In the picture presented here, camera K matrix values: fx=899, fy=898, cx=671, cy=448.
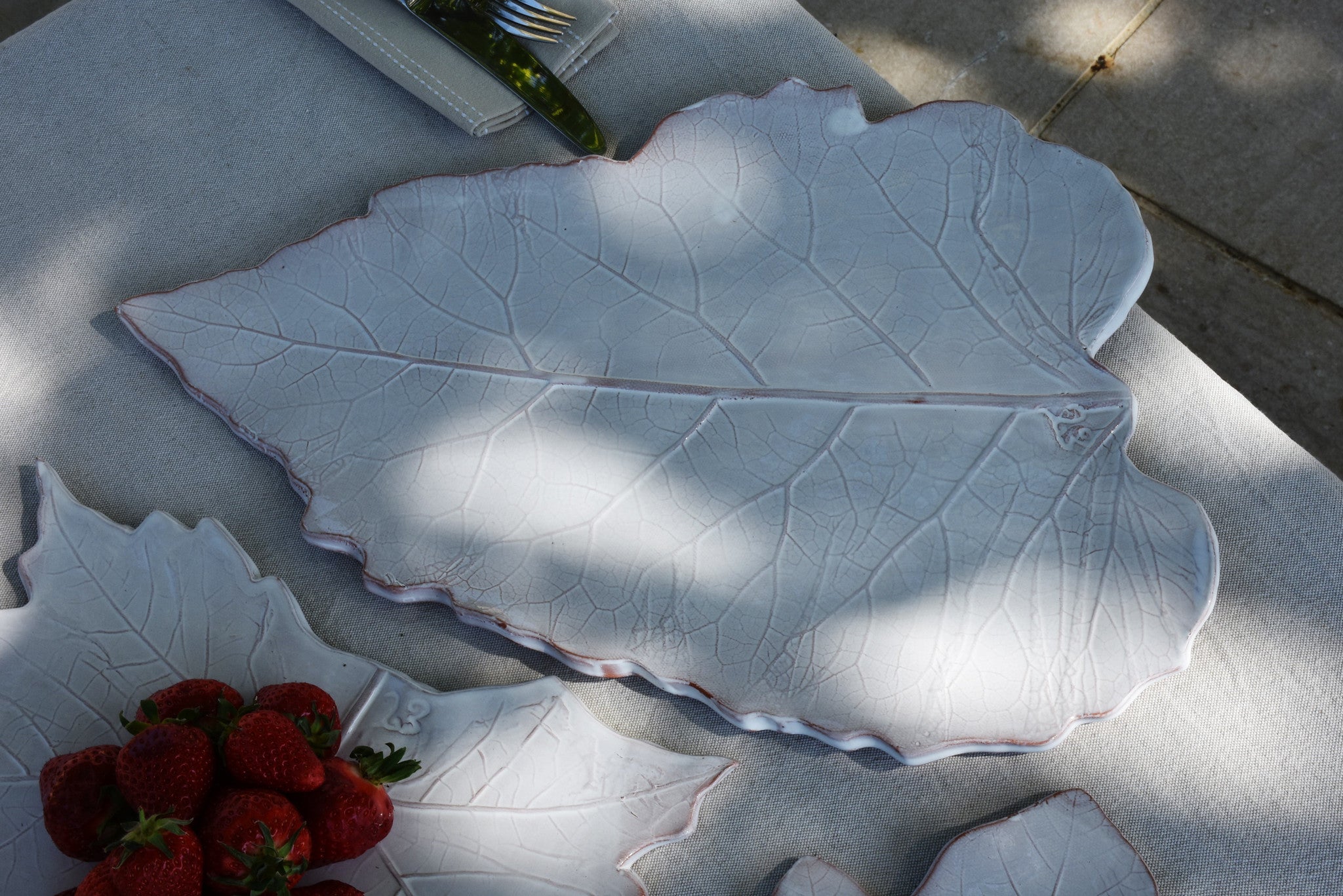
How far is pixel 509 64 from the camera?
0.89 metres

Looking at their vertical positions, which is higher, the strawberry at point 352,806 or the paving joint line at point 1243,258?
the paving joint line at point 1243,258

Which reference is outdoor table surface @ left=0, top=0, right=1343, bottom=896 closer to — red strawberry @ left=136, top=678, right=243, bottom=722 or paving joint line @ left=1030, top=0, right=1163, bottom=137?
red strawberry @ left=136, top=678, right=243, bottom=722

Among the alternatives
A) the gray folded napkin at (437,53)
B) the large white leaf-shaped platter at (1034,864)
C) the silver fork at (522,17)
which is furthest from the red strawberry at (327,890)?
the silver fork at (522,17)

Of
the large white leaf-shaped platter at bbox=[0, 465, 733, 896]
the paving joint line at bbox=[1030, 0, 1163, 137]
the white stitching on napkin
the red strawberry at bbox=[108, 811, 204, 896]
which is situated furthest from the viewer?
the paving joint line at bbox=[1030, 0, 1163, 137]

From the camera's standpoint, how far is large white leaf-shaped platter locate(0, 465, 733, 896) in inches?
26.7

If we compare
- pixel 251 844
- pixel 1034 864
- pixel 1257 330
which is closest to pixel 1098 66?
pixel 1257 330

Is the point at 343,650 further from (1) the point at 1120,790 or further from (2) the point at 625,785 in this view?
(1) the point at 1120,790

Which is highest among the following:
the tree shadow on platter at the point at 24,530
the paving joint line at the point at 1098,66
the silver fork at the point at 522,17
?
the paving joint line at the point at 1098,66

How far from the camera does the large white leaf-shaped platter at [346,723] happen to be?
0.68 metres

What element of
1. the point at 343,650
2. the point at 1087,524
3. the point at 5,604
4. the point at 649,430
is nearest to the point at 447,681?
the point at 343,650

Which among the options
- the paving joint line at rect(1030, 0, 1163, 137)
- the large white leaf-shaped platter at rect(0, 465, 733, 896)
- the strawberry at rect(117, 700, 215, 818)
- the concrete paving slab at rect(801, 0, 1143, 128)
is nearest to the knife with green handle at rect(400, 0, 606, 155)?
the large white leaf-shaped platter at rect(0, 465, 733, 896)

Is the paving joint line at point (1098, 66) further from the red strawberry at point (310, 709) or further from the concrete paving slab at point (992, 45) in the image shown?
the red strawberry at point (310, 709)

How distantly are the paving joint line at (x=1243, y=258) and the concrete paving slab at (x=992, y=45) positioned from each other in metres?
0.24

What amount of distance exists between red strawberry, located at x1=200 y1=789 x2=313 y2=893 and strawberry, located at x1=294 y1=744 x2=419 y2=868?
16mm
